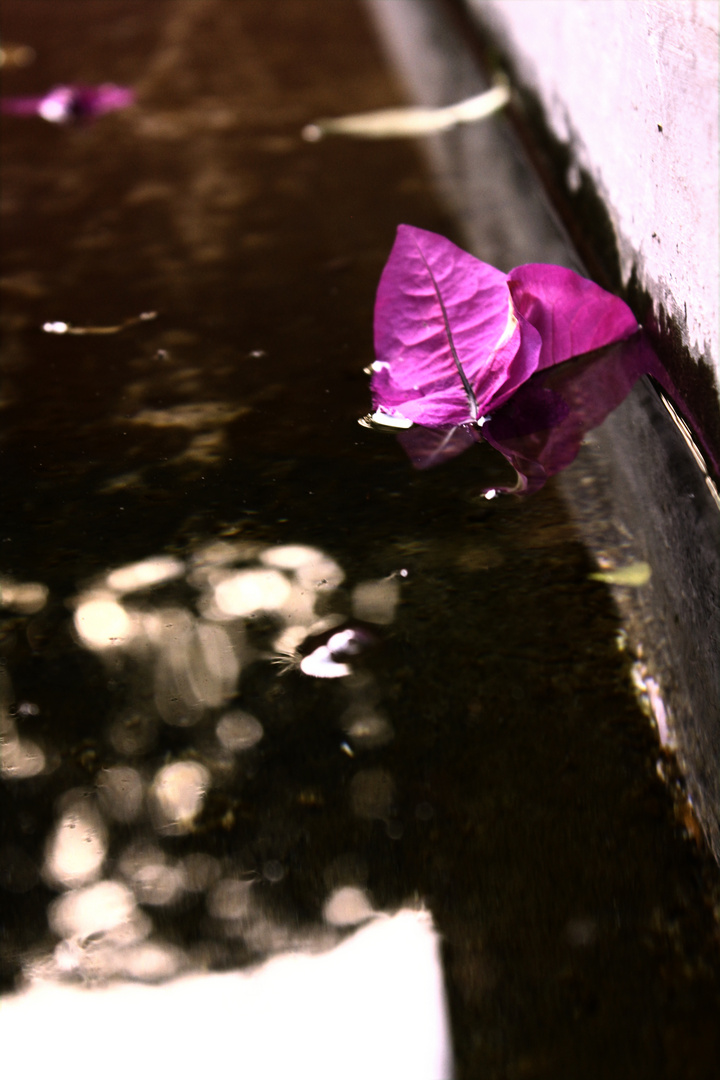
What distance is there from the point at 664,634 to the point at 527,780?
0.18 metres

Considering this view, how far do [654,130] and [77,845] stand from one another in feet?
2.69

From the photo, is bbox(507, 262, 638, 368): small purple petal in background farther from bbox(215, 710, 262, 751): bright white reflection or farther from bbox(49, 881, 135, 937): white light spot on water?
bbox(49, 881, 135, 937): white light spot on water

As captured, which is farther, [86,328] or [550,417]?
[86,328]

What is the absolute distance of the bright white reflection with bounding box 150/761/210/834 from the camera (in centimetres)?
66

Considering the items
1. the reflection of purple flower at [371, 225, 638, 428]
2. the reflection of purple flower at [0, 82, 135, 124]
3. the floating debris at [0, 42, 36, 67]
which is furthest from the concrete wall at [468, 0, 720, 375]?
the floating debris at [0, 42, 36, 67]

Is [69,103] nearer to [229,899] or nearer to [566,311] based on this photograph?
[566,311]

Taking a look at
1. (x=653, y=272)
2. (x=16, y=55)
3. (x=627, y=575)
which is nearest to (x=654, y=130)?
(x=653, y=272)

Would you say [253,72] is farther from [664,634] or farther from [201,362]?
[664,634]

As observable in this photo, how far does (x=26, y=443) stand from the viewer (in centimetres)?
98

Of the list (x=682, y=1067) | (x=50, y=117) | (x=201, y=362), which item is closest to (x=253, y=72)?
(x=50, y=117)

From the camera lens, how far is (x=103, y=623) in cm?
79

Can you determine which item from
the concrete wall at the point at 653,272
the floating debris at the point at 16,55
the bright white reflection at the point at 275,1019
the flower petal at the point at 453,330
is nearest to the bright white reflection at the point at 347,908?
the bright white reflection at the point at 275,1019

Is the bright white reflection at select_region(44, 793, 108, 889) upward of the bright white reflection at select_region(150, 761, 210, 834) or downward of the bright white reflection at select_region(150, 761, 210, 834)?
downward

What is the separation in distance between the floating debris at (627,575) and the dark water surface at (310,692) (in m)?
0.02
